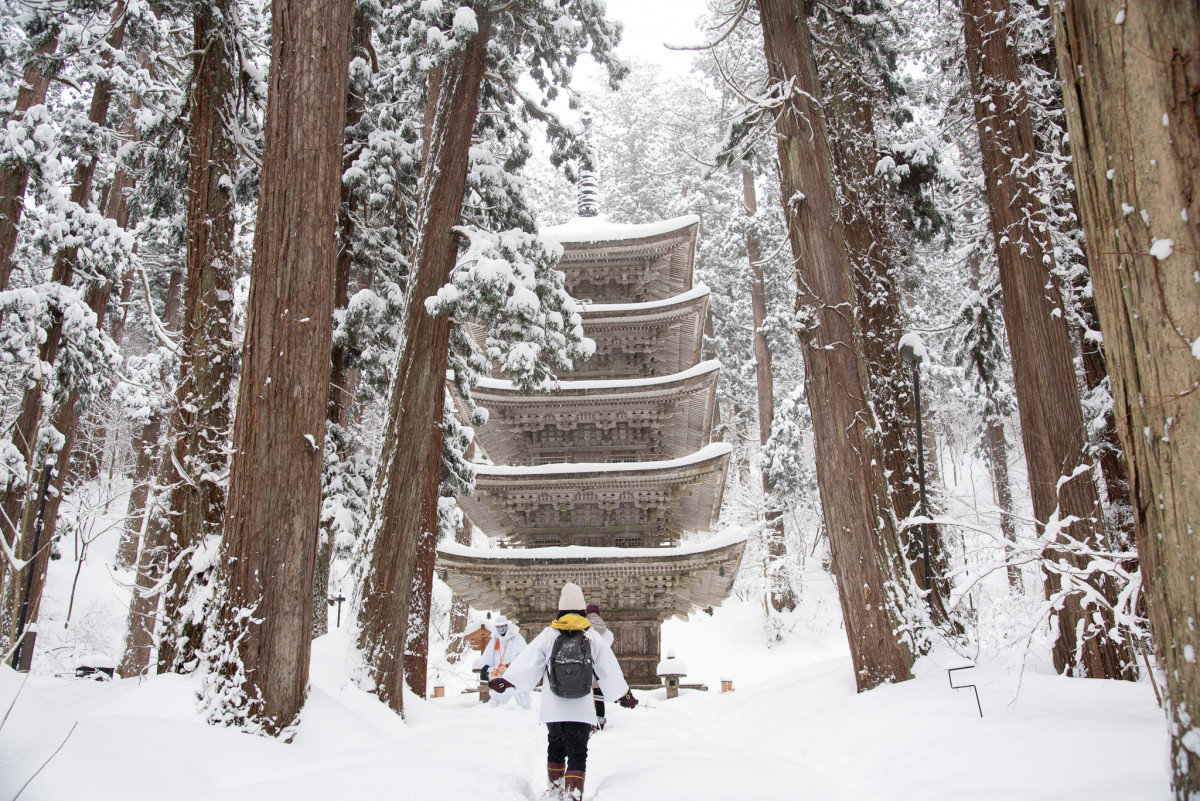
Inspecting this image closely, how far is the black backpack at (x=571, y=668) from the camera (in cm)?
427

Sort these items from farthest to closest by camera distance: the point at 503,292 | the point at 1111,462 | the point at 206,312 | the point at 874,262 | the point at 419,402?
the point at 874,262 → the point at 1111,462 → the point at 419,402 → the point at 503,292 → the point at 206,312

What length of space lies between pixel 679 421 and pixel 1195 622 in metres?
11.7

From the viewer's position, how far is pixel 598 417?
13.1 meters

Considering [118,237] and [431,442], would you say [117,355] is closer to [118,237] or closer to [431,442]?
[118,237]

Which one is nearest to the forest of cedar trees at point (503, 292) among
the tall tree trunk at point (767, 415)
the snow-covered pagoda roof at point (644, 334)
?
the snow-covered pagoda roof at point (644, 334)

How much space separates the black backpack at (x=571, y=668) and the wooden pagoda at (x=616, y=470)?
23.6 feet

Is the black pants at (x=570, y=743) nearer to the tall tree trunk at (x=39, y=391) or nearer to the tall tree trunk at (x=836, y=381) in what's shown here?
the tall tree trunk at (x=836, y=381)

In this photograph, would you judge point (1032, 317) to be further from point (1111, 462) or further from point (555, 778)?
point (555, 778)

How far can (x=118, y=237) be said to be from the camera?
890 cm

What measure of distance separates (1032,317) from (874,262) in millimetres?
1584

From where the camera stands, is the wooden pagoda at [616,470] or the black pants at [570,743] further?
the wooden pagoda at [616,470]

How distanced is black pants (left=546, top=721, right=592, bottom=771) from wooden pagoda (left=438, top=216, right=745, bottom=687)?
23.9 feet

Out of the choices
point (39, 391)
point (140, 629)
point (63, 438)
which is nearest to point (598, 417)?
point (63, 438)

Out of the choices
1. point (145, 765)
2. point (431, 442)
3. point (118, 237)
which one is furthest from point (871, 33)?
point (118, 237)
